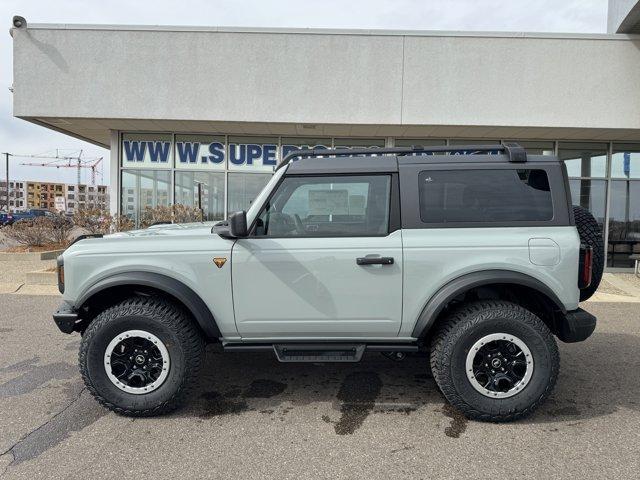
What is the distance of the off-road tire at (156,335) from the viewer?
3199 mm

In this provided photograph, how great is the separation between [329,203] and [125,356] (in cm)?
191

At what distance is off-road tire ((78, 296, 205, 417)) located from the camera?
3.20 meters

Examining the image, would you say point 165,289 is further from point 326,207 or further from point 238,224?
point 326,207

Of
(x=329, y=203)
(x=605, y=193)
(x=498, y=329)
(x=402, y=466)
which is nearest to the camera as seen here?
(x=402, y=466)

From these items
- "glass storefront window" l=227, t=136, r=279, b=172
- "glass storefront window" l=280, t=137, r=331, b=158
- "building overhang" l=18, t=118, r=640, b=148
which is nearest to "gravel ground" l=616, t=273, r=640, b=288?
"building overhang" l=18, t=118, r=640, b=148

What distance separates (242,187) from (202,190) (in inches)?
41.3

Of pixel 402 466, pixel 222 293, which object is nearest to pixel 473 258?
pixel 402 466

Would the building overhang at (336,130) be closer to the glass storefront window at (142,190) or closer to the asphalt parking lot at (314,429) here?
the glass storefront window at (142,190)

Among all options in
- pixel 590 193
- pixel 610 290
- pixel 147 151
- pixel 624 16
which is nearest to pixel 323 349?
pixel 610 290

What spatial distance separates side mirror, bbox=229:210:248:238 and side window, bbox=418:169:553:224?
4.32 feet

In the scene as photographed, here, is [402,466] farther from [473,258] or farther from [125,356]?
[125,356]

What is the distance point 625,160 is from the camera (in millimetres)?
11086

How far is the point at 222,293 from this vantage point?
3.26 m

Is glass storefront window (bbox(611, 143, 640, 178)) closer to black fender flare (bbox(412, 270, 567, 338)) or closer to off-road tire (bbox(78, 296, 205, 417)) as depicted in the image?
black fender flare (bbox(412, 270, 567, 338))
